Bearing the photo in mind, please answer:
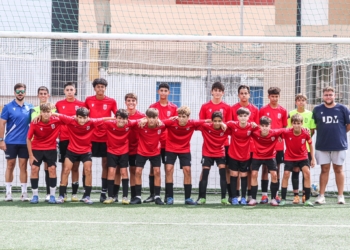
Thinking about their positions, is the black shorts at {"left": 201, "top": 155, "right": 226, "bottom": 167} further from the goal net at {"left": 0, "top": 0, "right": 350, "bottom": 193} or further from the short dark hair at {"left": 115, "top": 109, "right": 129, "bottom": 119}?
the goal net at {"left": 0, "top": 0, "right": 350, "bottom": 193}

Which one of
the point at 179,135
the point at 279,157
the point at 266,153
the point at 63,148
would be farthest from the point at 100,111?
the point at 279,157

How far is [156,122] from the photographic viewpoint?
327 inches

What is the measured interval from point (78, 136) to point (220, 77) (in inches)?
111

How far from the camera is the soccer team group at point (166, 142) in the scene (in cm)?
837

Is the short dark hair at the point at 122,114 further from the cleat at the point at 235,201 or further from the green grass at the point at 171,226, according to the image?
the cleat at the point at 235,201

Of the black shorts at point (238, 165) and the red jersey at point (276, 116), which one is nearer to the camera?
the black shorts at point (238, 165)

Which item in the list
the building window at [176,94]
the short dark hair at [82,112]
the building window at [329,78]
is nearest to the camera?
the short dark hair at [82,112]

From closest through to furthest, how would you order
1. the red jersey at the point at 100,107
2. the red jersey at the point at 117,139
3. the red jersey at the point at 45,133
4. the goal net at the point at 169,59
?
the red jersey at the point at 45,133 < the red jersey at the point at 117,139 < the red jersey at the point at 100,107 < the goal net at the point at 169,59

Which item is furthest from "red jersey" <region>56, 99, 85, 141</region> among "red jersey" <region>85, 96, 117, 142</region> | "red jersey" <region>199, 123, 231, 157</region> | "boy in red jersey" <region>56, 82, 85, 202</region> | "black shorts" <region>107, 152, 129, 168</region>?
"red jersey" <region>199, 123, 231, 157</region>

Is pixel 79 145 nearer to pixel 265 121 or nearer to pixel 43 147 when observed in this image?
pixel 43 147

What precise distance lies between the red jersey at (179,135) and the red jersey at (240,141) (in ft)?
1.55

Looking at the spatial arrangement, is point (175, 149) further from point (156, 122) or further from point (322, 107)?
point (322, 107)

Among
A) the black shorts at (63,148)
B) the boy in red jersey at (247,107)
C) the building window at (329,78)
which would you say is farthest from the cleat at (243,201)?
the building window at (329,78)

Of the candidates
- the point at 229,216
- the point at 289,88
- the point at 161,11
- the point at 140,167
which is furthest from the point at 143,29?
the point at 229,216
